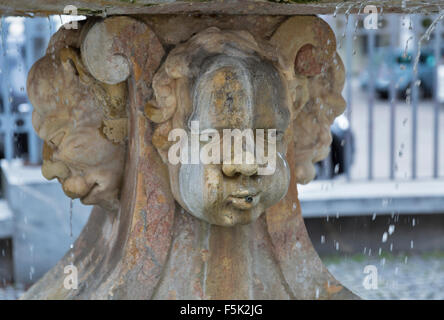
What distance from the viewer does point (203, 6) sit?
61.6 inches

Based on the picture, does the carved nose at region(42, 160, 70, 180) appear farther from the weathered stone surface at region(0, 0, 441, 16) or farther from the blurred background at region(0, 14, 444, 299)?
the blurred background at region(0, 14, 444, 299)

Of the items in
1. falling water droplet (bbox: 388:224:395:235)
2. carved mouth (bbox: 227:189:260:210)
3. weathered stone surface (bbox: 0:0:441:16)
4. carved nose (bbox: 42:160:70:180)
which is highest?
weathered stone surface (bbox: 0:0:441:16)

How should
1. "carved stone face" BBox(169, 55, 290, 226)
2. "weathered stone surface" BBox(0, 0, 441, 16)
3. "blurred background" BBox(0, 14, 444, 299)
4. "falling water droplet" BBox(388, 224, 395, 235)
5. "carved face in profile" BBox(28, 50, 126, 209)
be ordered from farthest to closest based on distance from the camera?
"falling water droplet" BBox(388, 224, 395, 235), "blurred background" BBox(0, 14, 444, 299), "carved face in profile" BBox(28, 50, 126, 209), "carved stone face" BBox(169, 55, 290, 226), "weathered stone surface" BBox(0, 0, 441, 16)

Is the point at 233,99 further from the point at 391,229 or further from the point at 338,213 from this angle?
the point at 391,229

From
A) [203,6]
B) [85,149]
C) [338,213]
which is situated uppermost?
[203,6]

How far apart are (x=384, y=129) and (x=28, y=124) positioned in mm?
5498

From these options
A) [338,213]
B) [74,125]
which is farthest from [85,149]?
[338,213]

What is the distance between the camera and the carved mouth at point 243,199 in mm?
1608

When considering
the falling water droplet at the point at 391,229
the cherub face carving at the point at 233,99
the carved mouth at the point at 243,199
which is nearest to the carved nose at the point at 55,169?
the cherub face carving at the point at 233,99

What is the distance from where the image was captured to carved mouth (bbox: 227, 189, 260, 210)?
161cm

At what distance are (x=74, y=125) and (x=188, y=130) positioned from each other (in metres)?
0.40

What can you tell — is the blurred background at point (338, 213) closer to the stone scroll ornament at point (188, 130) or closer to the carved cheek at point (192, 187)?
the stone scroll ornament at point (188, 130)

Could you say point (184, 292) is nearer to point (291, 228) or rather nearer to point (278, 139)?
point (291, 228)

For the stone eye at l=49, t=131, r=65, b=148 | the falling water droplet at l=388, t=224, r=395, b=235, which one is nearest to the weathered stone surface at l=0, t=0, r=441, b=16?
the stone eye at l=49, t=131, r=65, b=148
